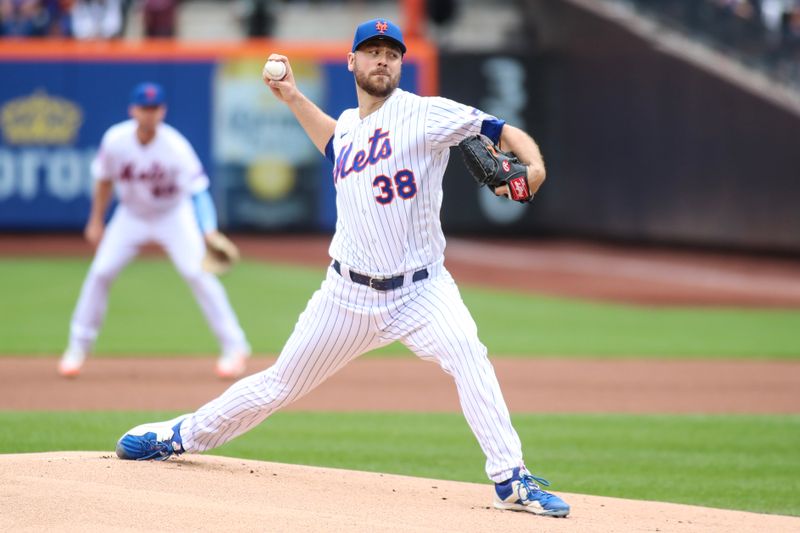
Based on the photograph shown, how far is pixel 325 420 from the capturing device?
29.6 ft

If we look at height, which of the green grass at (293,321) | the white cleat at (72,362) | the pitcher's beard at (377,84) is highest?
the pitcher's beard at (377,84)

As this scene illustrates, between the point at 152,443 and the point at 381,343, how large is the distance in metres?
1.20

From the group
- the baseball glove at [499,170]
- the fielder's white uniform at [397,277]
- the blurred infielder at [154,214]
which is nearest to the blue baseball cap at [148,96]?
the blurred infielder at [154,214]

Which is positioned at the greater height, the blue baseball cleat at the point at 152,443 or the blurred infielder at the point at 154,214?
the blurred infielder at the point at 154,214

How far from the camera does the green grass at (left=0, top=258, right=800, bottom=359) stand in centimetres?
1277

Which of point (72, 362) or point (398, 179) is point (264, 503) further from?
point (72, 362)

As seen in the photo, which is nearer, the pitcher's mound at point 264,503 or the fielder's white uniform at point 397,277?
the pitcher's mound at point 264,503

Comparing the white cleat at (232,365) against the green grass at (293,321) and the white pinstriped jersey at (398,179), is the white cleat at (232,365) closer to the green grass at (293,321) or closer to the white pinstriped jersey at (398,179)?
the green grass at (293,321)

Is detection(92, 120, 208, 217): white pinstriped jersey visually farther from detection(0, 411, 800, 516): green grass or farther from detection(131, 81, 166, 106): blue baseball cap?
detection(0, 411, 800, 516): green grass

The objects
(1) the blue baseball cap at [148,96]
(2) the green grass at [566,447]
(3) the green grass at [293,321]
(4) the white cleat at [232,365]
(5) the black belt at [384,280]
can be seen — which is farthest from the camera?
(3) the green grass at [293,321]

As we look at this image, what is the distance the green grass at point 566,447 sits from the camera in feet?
23.2

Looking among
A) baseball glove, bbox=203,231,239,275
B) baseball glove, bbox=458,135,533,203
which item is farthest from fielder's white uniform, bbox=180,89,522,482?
baseball glove, bbox=203,231,239,275

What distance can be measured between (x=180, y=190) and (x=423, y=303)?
15.9 ft

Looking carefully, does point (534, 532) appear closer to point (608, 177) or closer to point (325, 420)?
point (325, 420)
